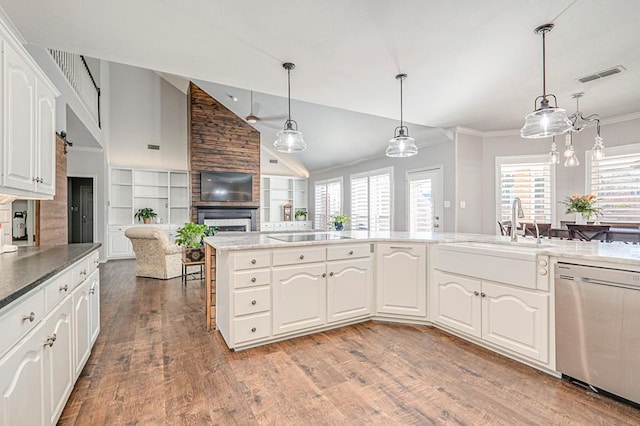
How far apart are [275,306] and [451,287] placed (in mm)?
1561

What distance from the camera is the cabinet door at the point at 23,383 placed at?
1.07 metres

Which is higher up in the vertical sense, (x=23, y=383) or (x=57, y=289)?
(x=57, y=289)

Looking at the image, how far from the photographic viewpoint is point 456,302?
276 centimetres

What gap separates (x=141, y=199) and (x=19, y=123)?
6.75m

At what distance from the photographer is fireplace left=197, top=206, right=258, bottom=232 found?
7.47 meters

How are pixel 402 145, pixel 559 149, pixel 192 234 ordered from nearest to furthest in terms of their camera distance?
pixel 402 145, pixel 192 234, pixel 559 149

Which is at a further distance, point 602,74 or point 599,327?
point 602,74

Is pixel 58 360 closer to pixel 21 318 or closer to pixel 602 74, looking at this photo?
pixel 21 318

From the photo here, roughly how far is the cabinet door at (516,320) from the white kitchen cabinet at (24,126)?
326 centimetres

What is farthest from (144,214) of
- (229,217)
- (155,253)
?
(155,253)

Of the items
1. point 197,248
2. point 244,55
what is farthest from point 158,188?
point 244,55

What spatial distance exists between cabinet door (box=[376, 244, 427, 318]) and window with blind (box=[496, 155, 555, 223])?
3178 mm

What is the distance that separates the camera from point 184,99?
336 inches

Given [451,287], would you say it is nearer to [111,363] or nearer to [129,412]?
[129,412]
